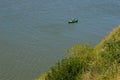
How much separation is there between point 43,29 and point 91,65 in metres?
16.3

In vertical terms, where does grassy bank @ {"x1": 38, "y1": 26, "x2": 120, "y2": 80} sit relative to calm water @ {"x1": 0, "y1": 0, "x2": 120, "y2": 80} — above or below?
above

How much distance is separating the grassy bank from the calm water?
690 cm

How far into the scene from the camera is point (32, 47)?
22.1 metres

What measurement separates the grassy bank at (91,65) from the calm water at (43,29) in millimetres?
6897

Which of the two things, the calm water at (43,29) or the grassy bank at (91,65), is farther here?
the calm water at (43,29)

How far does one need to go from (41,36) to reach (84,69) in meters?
14.5

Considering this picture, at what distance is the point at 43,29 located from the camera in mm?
25750

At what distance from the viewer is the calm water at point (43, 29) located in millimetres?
19328

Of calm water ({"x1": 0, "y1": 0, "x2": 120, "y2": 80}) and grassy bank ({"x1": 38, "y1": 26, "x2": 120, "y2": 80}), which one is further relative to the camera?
calm water ({"x1": 0, "y1": 0, "x2": 120, "y2": 80})

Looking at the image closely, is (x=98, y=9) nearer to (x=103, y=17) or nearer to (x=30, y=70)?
(x=103, y=17)

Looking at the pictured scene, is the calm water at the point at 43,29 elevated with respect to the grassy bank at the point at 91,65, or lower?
lower

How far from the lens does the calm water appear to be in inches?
761

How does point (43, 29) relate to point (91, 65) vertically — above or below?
below

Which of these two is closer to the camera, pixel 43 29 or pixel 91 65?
pixel 91 65
